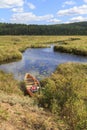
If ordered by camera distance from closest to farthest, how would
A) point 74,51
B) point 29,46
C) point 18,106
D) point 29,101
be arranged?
point 18,106 < point 29,101 < point 74,51 < point 29,46

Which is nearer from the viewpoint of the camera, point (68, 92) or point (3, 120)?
point (3, 120)

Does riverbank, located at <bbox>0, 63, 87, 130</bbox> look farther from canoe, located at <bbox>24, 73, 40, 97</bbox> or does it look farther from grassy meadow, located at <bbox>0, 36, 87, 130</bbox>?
canoe, located at <bbox>24, 73, 40, 97</bbox>

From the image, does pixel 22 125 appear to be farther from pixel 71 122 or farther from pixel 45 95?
pixel 45 95

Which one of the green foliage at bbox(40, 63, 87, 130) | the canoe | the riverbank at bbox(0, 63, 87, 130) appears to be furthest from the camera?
the canoe

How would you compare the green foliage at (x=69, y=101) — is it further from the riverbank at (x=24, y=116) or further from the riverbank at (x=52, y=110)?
the riverbank at (x=24, y=116)

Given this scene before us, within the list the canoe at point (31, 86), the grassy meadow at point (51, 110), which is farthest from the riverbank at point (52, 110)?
the canoe at point (31, 86)

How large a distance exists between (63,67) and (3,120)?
26.9 meters

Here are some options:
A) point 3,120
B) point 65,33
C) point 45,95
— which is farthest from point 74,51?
point 65,33

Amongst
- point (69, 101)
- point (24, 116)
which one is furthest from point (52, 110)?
point (24, 116)

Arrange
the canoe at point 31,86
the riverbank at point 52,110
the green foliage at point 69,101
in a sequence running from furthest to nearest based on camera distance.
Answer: the canoe at point 31,86, the riverbank at point 52,110, the green foliage at point 69,101

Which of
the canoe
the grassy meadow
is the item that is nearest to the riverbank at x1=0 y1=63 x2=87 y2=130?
the grassy meadow

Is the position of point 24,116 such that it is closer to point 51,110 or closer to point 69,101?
point 51,110

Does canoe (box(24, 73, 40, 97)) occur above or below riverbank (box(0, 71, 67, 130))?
below

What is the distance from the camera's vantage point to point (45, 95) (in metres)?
15.7
